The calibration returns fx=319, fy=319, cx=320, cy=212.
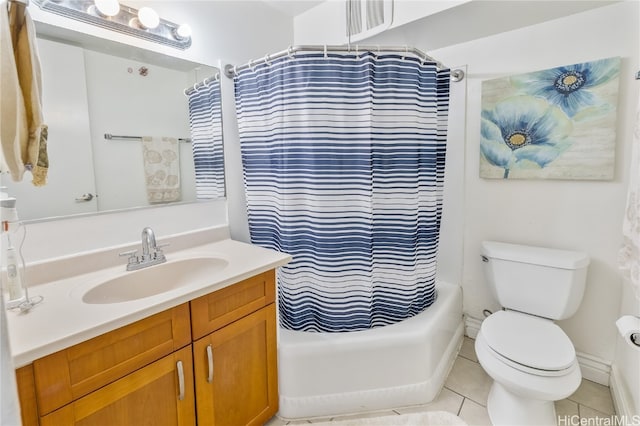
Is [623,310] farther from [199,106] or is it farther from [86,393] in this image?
[199,106]

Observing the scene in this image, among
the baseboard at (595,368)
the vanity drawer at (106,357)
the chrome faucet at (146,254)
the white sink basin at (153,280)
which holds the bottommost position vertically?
the baseboard at (595,368)

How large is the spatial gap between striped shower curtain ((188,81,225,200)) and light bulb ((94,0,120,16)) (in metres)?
0.44

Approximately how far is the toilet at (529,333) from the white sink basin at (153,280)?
4.41 ft

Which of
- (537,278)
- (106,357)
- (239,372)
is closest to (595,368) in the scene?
(537,278)

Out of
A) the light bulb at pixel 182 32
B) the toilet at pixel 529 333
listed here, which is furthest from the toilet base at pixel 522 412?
the light bulb at pixel 182 32

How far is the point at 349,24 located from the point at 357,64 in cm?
72

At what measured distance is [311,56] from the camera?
4.91 ft

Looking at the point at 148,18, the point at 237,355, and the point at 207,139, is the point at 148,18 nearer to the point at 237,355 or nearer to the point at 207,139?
the point at 207,139

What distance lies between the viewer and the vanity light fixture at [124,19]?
4.17ft

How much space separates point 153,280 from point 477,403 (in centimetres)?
175

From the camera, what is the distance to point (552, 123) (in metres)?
1.79

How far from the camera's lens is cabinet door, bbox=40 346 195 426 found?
92 cm

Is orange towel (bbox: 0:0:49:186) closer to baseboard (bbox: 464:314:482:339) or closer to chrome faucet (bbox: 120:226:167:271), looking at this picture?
chrome faucet (bbox: 120:226:167:271)

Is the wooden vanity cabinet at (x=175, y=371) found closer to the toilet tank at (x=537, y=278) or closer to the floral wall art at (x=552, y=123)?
the toilet tank at (x=537, y=278)
